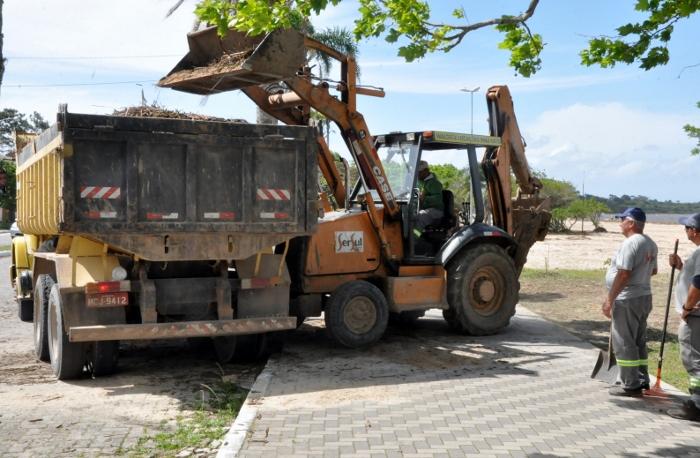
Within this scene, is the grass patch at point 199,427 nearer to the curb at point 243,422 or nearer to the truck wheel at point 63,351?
the curb at point 243,422

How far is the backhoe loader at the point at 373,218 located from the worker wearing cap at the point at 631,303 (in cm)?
304

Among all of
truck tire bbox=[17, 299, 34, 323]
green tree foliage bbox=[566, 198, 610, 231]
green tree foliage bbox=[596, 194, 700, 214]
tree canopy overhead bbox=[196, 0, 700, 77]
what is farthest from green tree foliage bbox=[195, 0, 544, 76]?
green tree foliage bbox=[596, 194, 700, 214]

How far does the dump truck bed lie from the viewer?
7215 millimetres

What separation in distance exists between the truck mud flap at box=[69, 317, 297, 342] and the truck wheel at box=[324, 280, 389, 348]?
1.12 m

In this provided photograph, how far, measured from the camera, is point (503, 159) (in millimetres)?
11297

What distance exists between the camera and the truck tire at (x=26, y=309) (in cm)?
1154

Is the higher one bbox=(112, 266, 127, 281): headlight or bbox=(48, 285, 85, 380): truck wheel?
bbox=(112, 266, 127, 281): headlight

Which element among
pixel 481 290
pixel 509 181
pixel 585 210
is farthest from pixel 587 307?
pixel 585 210

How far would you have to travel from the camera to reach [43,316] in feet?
28.6

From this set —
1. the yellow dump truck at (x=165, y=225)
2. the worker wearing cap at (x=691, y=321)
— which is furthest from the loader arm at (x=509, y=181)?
the worker wearing cap at (x=691, y=321)

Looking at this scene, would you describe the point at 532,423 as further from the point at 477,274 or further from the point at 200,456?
the point at 477,274

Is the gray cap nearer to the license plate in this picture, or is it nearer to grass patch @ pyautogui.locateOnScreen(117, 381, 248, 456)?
grass patch @ pyautogui.locateOnScreen(117, 381, 248, 456)

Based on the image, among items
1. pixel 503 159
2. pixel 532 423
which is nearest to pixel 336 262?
pixel 503 159

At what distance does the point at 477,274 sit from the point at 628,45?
3.81 m
